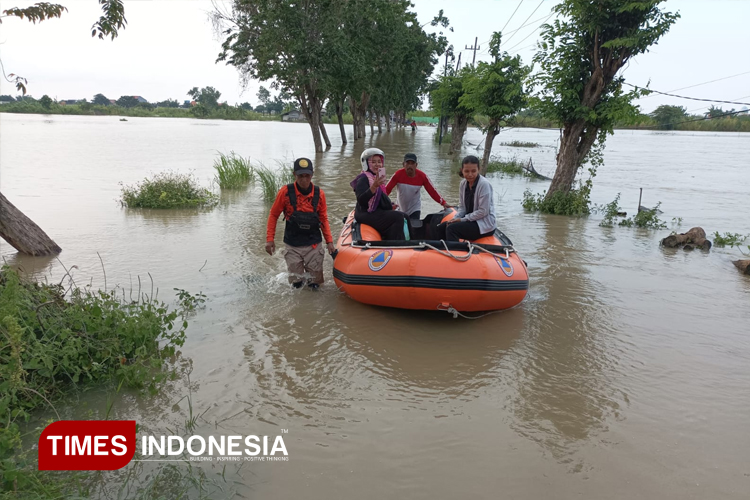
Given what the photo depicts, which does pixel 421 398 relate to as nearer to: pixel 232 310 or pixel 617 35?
pixel 232 310

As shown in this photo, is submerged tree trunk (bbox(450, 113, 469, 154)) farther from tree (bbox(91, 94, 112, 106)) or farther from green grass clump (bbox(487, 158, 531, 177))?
tree (bbox(91, 94, 112, 106))

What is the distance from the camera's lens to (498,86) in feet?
47.4

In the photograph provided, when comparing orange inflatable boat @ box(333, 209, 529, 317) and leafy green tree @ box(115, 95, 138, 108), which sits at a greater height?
leafy green tree @ box(115, 95, 138, 108)

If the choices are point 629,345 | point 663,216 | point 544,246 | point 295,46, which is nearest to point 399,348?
point 629,345

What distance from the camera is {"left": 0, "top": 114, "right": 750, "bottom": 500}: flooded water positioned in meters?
2.90

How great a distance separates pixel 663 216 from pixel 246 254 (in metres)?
10.1

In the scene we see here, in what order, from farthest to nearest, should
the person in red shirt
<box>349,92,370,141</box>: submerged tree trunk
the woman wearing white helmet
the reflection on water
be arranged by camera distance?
<box>349,92,370,141</box>: submerged tree trunk
the woman wearing white helmet
the person in red shirt
the reflection on water

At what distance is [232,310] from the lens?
522 centimetres

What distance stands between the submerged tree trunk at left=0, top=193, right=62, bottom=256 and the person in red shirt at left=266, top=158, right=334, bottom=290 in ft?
12.6

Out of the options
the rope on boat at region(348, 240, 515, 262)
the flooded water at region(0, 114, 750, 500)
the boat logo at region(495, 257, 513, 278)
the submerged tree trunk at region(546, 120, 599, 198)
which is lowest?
the flooded water at region(0, 114, 750, 500)

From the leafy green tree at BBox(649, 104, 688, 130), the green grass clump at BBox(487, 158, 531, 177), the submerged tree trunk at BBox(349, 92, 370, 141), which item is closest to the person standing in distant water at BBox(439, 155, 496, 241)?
the green grass clump at BBox(487, 158, 531, 177)

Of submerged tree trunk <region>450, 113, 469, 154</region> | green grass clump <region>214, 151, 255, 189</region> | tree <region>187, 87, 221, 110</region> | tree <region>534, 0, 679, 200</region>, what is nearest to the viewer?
tree <region>534, 0, 679, 200</region>

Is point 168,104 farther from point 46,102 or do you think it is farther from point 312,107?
point 312,107

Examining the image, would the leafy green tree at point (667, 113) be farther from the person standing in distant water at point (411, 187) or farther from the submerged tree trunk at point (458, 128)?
the person standing in distant water at point (411, 187)
